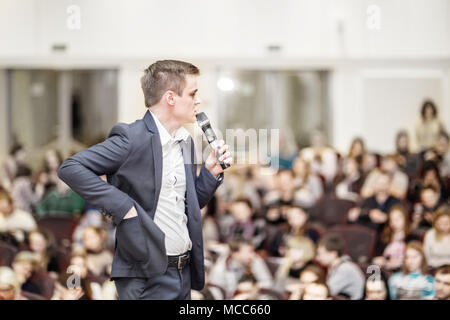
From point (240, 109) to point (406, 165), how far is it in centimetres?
304

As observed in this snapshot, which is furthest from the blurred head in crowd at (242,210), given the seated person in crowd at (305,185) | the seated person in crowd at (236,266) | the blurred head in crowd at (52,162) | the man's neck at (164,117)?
the man's neck at (164,117)

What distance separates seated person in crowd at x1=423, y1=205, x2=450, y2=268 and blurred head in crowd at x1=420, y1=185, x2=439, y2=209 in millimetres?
739

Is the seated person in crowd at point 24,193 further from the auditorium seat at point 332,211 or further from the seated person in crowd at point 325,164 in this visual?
the seated person in crowd at point 325,164

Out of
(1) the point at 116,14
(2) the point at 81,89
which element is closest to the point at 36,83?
(2) the point at 81,89

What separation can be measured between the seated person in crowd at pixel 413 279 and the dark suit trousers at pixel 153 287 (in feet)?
5.74

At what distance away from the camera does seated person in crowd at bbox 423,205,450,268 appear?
457 cm

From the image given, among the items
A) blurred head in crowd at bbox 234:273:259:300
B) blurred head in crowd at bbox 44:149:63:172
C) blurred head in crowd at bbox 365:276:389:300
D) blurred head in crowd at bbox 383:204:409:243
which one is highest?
blurred head in crowd at bbox 44:149:63:172

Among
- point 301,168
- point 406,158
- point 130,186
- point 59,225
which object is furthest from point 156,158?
point 406,158

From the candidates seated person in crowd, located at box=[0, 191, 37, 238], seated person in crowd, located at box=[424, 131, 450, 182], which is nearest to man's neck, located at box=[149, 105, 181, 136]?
seated person in crowd, located at box=[0, 191, 37, 238]

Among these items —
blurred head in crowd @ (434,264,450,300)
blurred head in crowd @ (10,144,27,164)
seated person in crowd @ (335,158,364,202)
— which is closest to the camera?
blurred head in crowd @ (434,264,450,300)

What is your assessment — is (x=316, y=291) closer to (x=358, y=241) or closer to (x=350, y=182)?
(x=358, y=241)

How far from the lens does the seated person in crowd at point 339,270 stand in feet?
12.9

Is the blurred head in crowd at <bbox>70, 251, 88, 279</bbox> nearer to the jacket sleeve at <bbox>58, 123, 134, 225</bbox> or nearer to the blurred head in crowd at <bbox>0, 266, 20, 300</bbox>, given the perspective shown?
the blurred head in crowd at <bbox>0, 266, 20, 300</bbox>

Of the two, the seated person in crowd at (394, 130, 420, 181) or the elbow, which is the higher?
the elbow
